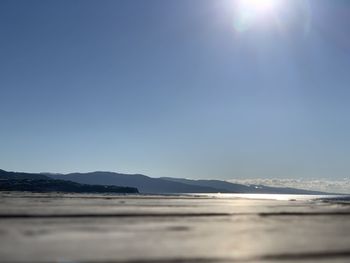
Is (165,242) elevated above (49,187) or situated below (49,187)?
below

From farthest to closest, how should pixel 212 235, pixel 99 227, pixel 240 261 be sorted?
1. pixel 99 227
2. pixel 212 235
3. pixel 240 261

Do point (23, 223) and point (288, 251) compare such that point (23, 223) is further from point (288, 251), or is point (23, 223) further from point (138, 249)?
point (288, 251)

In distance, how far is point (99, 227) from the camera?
16.8 ft

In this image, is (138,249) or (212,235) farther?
(212,235)

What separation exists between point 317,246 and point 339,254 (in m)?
0.37

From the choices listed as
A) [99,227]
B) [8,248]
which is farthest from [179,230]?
[8,248]

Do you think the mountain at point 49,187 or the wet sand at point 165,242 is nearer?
the wet sand at point 165,242

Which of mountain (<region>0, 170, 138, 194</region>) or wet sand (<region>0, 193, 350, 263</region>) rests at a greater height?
mountain (<region>0, 170, 138, 194</region>)

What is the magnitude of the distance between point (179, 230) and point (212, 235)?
0.43 meters

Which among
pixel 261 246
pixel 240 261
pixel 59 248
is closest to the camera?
pixel 240 261

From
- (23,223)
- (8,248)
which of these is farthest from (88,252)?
(23,223)

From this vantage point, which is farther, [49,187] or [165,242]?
[49,187]

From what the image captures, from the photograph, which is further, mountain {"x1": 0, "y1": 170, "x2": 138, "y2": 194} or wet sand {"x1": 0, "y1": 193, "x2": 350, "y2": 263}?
mountain {"x1": 0, "y1": 170, "x2": 138, "y2": 194}

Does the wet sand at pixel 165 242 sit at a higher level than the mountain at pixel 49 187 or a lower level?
lower
